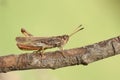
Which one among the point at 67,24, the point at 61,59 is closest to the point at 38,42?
the point at 61,59

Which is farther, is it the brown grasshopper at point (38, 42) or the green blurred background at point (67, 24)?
the green blurred background at point (67, 24)

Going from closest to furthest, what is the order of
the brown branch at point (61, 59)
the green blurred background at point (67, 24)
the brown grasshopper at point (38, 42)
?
1. the brown branch at point (61, 59)
2. the brown grasshopper at point (38, 42)
3. the green blurred background at point (67, 24)

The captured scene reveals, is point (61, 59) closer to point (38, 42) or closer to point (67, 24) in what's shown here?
point (38, 42)

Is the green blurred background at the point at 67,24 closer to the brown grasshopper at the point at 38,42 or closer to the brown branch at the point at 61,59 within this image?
the brown grasshopper at the point at 38,42

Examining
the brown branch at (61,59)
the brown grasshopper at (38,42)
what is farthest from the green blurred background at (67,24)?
the brown branch at (61,59)

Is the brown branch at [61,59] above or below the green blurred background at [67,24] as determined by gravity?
below

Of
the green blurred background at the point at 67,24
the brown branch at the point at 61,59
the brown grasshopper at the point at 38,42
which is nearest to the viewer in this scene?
the brown branch at the point at 61,59

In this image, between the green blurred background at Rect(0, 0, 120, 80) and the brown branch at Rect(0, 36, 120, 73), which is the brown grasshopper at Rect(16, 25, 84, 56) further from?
the green blurred background at Rect(0, 0, 120, 80)

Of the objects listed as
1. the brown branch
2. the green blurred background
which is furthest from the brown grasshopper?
the green blurred background
